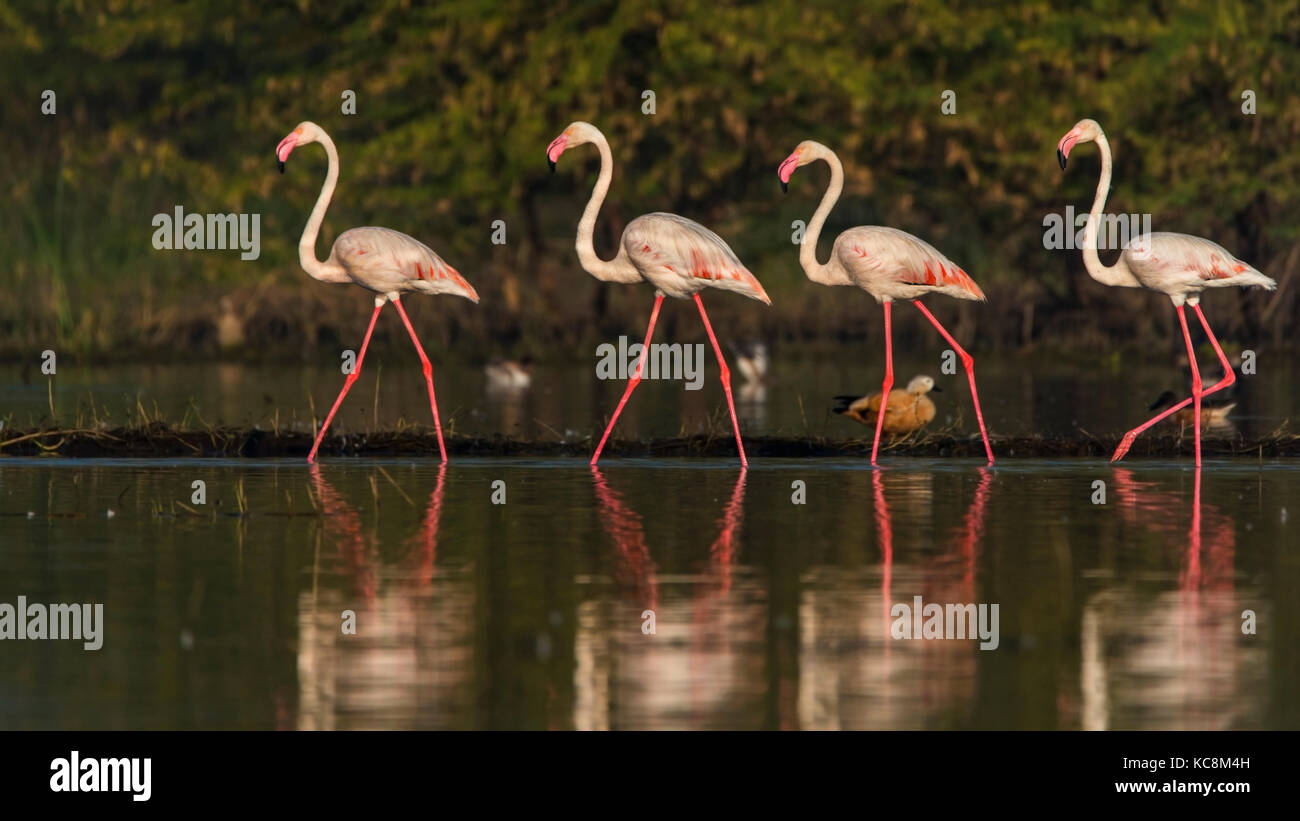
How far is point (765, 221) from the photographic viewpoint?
39.6m

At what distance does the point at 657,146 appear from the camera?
119 feet

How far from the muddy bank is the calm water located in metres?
1.23

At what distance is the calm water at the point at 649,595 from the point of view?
8.52 m

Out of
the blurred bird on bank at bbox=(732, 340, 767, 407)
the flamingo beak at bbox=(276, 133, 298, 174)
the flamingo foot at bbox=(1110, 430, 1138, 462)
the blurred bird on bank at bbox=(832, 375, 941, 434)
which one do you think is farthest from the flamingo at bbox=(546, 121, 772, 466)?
the blurred bird on bank at bbox=(732, 340, 767, 407)

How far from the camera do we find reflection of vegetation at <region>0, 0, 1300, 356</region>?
33688mm

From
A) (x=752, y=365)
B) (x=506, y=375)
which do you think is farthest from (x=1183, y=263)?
(x=506, y=375)

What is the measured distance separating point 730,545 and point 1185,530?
2.57 m

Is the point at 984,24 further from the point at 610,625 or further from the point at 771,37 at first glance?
the point at 610,625

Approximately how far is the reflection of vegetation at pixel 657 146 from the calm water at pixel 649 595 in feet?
56.8

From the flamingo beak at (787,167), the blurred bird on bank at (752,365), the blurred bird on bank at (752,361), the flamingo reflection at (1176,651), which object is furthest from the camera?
the blurred bird on bank at (752,361)

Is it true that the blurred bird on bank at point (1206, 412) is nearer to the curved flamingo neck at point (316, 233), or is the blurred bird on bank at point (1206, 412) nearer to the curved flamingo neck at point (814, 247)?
the curved flamingo neck at point (814, 247)

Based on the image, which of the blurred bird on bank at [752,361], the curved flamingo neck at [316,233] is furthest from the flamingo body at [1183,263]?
the blurred bird on bank at [752,361]

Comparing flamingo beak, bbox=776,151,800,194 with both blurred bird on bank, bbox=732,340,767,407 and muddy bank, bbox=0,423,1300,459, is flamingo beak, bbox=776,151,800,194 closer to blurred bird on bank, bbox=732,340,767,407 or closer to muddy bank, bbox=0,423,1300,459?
muddy bank, bbox=0,423,1300,459

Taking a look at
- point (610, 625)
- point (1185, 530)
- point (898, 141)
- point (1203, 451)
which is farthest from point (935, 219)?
point (610, 625)
